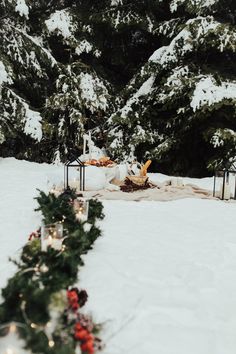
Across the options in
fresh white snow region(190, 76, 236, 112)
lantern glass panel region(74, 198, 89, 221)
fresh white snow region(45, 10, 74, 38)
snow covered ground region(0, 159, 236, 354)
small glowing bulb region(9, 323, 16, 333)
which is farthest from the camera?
fresh white snow region(45, 10, 74, 38)

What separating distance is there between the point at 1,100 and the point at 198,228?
717 cm

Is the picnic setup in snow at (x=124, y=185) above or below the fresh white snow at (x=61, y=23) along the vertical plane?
below

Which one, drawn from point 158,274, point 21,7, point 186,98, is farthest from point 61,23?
point 158,274

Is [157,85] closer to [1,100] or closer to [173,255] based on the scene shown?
[1,100]

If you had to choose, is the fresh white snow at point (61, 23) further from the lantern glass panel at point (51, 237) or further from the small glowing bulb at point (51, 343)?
the small glowing bulb at point (51, 343)

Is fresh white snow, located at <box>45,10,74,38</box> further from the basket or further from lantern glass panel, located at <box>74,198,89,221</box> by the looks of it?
lantern glass panel, located at <box>74,198,89,221</box>

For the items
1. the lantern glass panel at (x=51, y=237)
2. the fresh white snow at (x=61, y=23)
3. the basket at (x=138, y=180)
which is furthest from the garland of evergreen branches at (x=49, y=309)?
the fresh white snow at (x=61, y=23)

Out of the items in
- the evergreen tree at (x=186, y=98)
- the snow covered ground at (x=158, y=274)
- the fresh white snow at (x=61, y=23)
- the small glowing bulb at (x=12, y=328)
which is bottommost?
the snow covered ground at (x=158, y=274)

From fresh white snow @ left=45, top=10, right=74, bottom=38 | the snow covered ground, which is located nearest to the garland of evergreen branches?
the snow covered ground

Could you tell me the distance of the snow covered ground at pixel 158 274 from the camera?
224cm

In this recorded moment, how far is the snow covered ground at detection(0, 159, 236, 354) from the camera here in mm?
2238

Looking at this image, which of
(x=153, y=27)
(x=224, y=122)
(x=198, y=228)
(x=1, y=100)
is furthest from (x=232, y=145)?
(x=1, y=100)

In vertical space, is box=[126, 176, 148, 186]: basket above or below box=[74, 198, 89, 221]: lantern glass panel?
above

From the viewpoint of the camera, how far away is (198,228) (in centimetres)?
454
